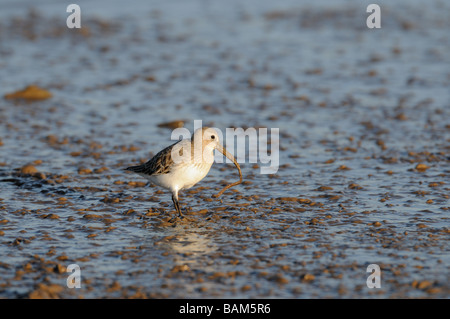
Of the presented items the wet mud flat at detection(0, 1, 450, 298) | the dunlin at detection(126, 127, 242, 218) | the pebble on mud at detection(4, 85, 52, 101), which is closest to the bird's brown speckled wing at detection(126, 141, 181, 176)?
the dunlin at detection(126, 127, 242, 218)

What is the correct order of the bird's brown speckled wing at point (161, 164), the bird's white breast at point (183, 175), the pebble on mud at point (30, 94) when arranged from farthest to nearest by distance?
the pebble on mud at point (30, 94) → the bird's brown speckled wing at point (161, 164) → the bird's white breast at point (183, 175)

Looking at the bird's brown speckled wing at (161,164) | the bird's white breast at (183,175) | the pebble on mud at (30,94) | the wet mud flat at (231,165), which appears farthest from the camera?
the pebble on mud at (30,94)

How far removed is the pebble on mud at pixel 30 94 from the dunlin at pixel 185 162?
7.56m

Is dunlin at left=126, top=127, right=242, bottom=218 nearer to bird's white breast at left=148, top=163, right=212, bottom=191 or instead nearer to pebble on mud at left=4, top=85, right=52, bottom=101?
bird's white breast at left=148, top=163, right=212, bottom=191

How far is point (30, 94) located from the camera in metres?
16.5

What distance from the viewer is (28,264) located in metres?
7.88

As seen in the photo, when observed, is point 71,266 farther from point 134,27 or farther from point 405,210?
point 134,27

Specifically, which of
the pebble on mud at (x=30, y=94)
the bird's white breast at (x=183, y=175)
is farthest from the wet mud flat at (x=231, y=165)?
the bird's white breast at (x=183, y=175)

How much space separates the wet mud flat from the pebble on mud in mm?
69

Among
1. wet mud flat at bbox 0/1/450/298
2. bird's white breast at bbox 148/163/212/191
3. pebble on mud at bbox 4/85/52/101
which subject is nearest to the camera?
wet mud flat at bbox 0/1/450/298

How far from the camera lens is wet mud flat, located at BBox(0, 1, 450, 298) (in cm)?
783

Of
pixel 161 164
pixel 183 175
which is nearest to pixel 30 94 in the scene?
pixel 161 164

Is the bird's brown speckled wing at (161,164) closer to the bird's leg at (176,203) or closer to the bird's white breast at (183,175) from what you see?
the bird's white breast at (183,175)

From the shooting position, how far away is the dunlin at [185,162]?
31.4 feet
